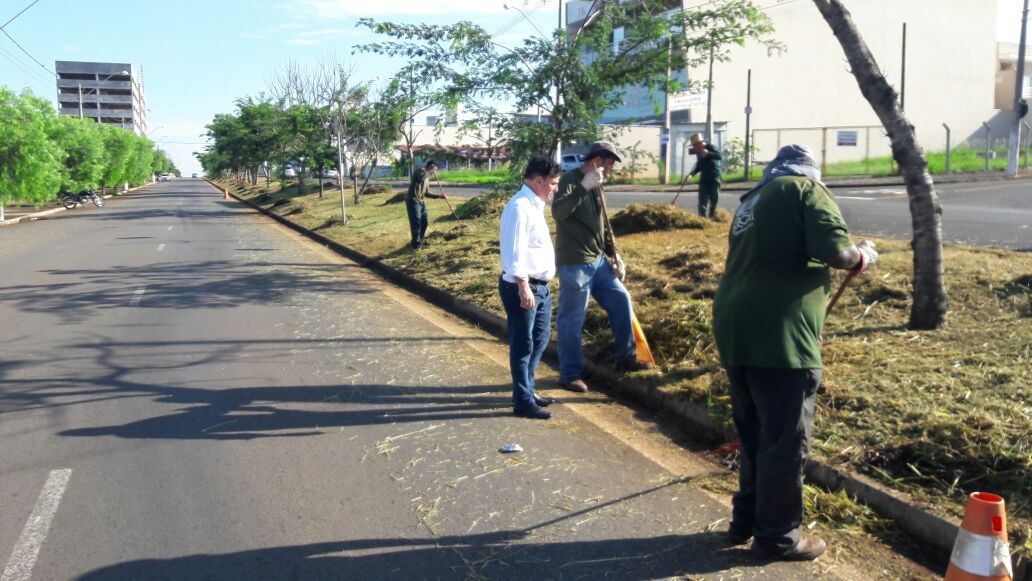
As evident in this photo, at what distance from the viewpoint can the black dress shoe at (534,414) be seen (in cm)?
650

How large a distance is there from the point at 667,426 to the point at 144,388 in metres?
4.31

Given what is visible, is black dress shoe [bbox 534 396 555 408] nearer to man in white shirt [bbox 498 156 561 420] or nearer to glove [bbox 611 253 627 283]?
man in white shirt [bbox 498 156 561 420]

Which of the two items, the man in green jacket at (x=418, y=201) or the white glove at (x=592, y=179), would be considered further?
the man in green jacket at (x=418, y=201)

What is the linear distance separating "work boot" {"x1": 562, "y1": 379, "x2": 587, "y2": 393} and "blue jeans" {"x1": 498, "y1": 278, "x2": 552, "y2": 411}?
2.57ft

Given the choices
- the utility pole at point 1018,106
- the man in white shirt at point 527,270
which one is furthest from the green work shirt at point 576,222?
the utility pole at point 1018,106

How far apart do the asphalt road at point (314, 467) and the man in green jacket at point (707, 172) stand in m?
5.23

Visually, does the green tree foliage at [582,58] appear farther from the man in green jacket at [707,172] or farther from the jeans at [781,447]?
the jeans at [781,447]

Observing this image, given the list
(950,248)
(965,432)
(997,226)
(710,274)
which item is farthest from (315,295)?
(997,226)

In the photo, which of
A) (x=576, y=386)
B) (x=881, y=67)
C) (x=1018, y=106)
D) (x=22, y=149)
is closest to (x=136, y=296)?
(x=576, y=386)

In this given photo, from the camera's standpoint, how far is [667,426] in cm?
648

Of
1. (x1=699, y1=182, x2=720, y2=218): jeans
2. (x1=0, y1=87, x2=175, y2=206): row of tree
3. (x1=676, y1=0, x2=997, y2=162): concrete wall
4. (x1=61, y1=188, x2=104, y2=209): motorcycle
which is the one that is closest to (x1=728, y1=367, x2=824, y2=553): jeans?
(x1=699, y1=182, x2=720, y2=218): jeans

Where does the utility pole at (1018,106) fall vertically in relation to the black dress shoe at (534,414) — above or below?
above

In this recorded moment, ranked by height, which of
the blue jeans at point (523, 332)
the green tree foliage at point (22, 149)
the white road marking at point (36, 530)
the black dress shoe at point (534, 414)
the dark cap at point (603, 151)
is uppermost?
the green tree foliage at point (22, 149)

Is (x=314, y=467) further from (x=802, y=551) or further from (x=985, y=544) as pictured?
(x=985, y=544)
